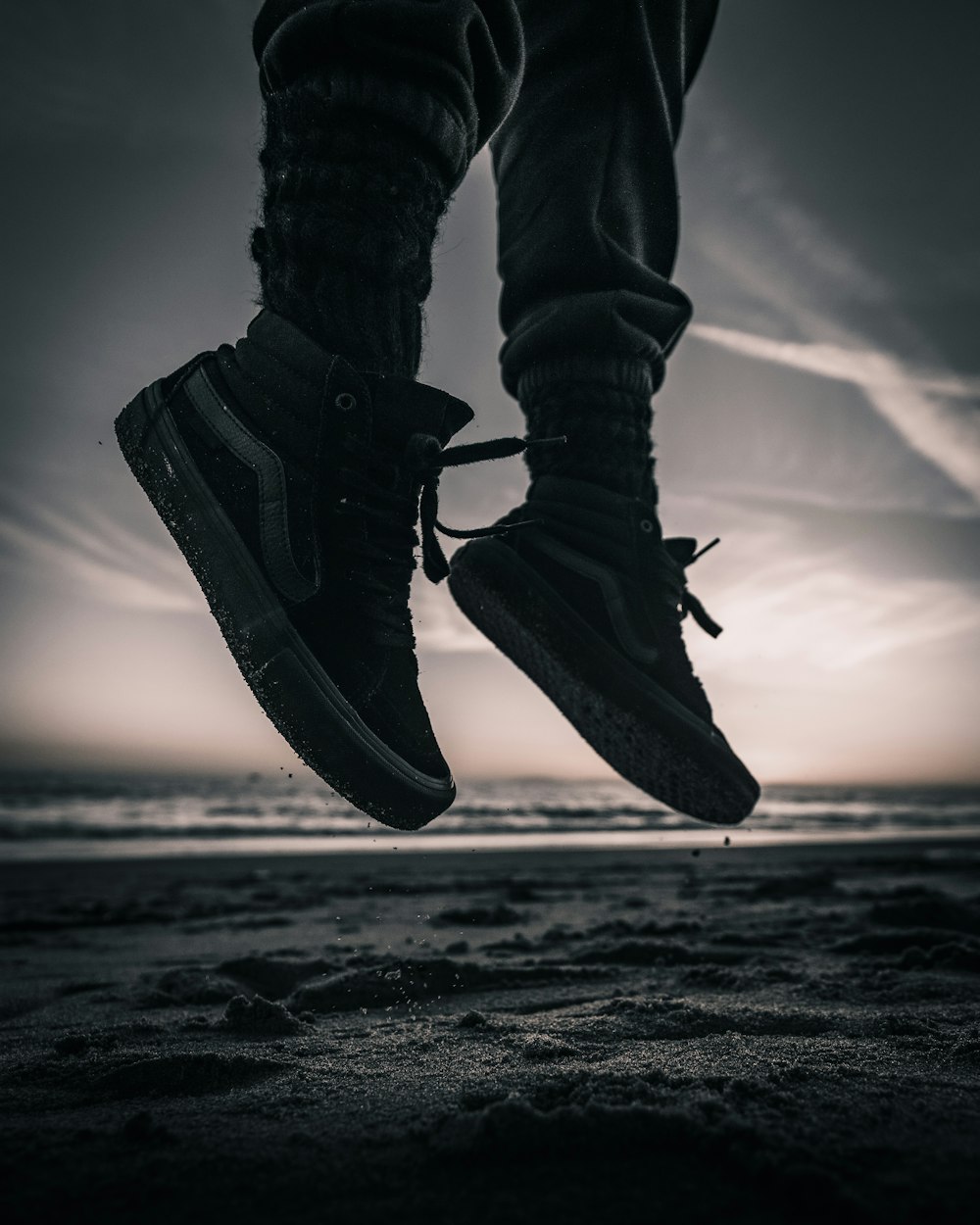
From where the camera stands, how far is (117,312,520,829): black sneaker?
1327 millimetres

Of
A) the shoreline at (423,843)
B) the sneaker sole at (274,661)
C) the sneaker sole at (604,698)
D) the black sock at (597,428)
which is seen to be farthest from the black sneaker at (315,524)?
the shoreline at (423,843)

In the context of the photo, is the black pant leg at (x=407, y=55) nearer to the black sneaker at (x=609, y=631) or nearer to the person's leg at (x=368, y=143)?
the person's leg at (x=368, y=143)

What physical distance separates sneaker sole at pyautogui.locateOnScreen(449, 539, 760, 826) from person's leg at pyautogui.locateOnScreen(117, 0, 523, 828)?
293 millimetres

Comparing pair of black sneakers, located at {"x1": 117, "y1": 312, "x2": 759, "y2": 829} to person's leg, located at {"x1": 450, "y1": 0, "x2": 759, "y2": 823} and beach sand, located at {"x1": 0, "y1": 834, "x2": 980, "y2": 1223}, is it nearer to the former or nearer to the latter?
person's leg, located at {"x1": 450, "y1": 0, "x2": 759, "y2": 823}

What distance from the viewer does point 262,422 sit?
1.43 meters

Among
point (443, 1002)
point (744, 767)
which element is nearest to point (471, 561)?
point (744, 767)

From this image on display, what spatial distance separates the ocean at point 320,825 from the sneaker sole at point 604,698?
16.8ft

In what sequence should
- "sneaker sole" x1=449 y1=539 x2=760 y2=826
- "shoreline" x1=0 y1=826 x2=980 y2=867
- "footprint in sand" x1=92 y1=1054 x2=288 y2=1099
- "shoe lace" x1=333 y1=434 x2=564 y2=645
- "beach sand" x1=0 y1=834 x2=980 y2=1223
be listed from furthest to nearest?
"shoreline" x1=0 y1=826 x2=980 y2=867 < "sneaker sole" x1=449 y1=539 x2=760 y2=826 < "shoe lace" x1=333 y1=434 x2=564 y2=645 < "footprint in sand" x1=92 y1=1054 x2=288 y2=1099 < "beach sand" x1=0 y1=834 x2=980 y2=1223

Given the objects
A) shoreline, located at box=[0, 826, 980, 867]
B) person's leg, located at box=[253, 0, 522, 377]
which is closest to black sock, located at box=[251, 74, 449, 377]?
person's leg, located at box=[253, 0, 522, 377]

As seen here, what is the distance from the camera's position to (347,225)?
1301 mm

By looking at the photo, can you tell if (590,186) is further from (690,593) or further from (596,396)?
(690,593)

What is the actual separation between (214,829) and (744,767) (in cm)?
970

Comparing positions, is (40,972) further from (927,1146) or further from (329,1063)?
(927,1146)

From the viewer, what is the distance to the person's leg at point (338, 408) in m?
1.25
